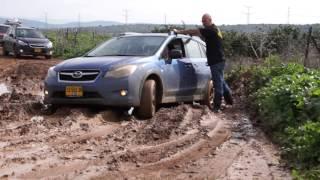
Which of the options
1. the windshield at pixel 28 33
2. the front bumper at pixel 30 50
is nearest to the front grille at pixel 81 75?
the front bumper at pixel 30 50

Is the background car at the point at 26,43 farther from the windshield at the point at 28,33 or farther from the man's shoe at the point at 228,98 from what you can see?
the man's shoe at the point at 228,98

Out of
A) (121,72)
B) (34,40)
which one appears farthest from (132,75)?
(34,40)

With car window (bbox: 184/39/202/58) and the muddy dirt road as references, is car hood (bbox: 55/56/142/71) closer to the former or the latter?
the muddy dirt road

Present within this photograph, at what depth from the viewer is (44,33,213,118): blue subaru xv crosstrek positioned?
30.6ft

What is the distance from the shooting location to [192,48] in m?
11.9

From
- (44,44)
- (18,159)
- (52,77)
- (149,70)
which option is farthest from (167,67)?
(44,44)

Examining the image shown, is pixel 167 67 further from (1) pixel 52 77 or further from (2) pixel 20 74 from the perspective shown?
(2) pixel 20 74

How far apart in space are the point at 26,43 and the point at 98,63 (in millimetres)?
19038

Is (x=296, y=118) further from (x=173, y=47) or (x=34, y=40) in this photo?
(x=34, y=40)

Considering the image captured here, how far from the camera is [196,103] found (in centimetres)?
1237

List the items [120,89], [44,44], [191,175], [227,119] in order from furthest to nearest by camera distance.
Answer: [44,44] → [227,119] → [120,89] → [191,175]

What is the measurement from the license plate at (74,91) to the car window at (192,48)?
9.81ft

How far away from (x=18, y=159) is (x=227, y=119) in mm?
4685

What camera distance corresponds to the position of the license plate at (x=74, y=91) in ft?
30.6
